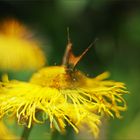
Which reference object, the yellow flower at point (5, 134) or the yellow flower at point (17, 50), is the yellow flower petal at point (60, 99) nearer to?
the yellow flower at point (5, 134)

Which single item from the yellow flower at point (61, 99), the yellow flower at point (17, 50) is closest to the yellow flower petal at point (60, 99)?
the yellow flower at point (61, 99)

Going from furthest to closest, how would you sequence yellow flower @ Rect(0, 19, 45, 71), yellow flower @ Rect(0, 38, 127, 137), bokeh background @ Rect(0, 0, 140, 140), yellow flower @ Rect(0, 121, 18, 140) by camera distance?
bokeh background @ Rect(0, 0, 140, 140)
yellow flower @ Rect(0, 19, 45, 71)
yellow flower @ Rect(0, 121, 18, 140)
yellow flower @ Rect(0, 38, 127, 137)

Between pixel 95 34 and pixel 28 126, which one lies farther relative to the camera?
pixel 95 34

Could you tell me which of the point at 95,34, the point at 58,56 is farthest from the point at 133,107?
the point at 95,34

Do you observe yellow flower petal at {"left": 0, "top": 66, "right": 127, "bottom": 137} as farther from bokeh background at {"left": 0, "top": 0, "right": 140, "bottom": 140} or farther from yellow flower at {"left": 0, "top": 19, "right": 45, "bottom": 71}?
bokeh background at {"left": 0, "top": 0, "right": 140, "bottom": 140}

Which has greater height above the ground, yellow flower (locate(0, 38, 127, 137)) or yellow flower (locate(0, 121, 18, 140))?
yellow flower (locate(0, 38, 127, 137))

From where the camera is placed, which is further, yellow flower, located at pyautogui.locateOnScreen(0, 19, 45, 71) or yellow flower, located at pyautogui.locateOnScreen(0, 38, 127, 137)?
yellow flower, located at pyautogui.locateOnScreen(0, 19, 45, 71)

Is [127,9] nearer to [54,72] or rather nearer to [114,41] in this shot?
[114,41]

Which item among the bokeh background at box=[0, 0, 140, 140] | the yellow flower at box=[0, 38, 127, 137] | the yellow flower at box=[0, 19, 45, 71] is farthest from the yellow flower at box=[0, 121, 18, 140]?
the bokeh background at box=[0, 0, 140, 140]
